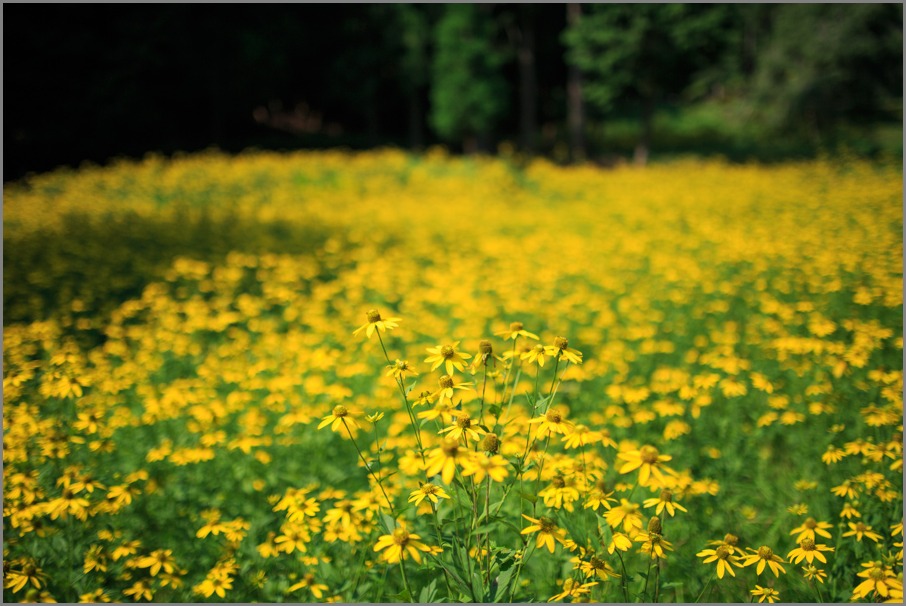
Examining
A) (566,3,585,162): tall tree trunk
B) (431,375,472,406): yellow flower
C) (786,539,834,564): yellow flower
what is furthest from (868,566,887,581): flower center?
(566,3,585,162): tall tree trunk

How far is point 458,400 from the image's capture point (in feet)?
5.32

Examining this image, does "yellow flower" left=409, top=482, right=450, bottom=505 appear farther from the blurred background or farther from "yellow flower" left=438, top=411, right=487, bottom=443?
the blurred background

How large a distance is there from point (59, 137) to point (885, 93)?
2083 centimetres

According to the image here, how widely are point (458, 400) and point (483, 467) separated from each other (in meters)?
0.33

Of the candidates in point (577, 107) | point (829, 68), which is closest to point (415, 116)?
point (577, 107)

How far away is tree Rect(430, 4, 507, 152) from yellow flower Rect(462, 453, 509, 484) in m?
17.7

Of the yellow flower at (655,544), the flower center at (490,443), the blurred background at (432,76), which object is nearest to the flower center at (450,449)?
the flower center at (490,443)

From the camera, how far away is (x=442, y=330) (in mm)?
4414

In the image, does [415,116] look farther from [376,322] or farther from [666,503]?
[666,503]

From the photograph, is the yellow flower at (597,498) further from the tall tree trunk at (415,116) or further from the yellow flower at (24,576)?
the tall tree trunk at (415,116)

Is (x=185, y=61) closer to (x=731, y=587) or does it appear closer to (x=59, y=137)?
(x=59, y=137)

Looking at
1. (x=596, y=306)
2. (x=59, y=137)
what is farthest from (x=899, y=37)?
(x=59, y=137)

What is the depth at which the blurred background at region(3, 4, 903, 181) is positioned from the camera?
12930 millimetres

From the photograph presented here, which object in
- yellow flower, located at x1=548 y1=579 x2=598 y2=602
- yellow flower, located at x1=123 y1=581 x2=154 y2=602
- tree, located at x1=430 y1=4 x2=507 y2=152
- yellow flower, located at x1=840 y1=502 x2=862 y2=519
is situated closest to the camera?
yellow flower, located at x1=548 y1=579 x2=598 y2=602
